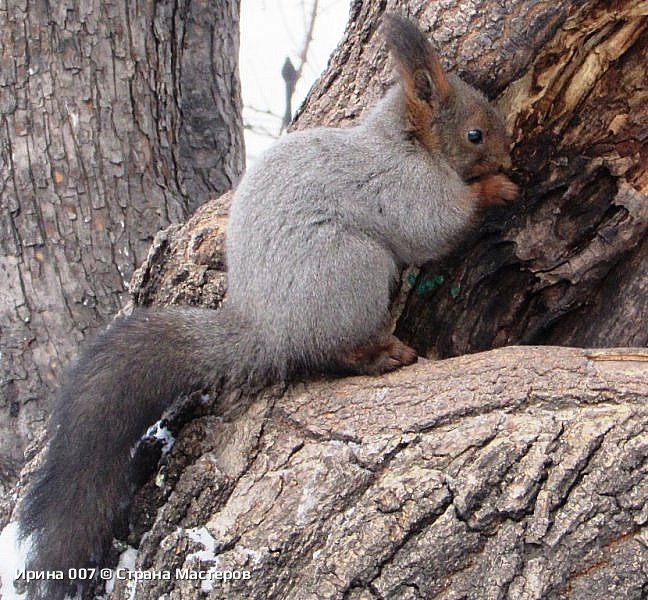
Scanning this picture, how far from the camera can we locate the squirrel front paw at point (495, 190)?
88.7 inches

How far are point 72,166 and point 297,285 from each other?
4.06 ft

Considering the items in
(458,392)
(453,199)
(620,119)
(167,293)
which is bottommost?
(458,392)

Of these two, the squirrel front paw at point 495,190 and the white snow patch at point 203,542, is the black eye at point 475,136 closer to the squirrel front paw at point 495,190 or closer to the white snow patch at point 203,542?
the squirrel front paw at point 495,190

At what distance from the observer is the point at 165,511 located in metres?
1.76

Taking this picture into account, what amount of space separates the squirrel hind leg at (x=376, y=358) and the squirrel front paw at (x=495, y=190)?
0.54m

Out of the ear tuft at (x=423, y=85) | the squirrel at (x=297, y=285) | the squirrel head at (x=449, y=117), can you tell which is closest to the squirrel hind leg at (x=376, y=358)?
the squirrel at (x=297, y=285)

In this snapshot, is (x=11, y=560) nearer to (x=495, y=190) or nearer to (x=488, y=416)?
(x=488, y=416)

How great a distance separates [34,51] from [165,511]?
1.77 meters

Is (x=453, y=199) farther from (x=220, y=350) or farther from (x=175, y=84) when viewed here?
(x=175, y=84)

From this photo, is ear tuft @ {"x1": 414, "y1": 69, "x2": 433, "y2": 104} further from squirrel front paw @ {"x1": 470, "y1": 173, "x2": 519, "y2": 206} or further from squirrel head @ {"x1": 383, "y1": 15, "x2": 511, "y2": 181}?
squirrel front paw @ {"x1": 470, "y1": 173, "x2": 519, "y2": 206}

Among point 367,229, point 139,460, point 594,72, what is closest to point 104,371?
point 139,460

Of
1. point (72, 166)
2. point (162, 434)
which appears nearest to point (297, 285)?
point (162, 434)

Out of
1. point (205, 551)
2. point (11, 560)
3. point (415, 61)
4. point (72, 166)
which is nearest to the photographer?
point (205, 551)

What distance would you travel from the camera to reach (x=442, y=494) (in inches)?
60.1
